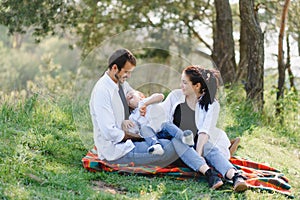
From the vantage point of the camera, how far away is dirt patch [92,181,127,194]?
420 centimetres

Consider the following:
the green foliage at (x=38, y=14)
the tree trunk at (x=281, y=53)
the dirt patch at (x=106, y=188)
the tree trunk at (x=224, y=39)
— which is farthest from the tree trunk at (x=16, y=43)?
the dirt patch at (x=106, y=188)

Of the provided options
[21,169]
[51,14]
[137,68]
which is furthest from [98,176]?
[51,14]

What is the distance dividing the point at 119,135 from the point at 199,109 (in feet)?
2.53

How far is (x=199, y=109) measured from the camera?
4.82 meters

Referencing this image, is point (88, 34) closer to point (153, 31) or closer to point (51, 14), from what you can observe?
point (51, 14)

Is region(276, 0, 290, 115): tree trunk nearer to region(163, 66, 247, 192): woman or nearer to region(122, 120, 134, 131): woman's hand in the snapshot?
region(163, 66, 247, 192): woman

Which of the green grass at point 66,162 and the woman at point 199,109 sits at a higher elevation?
the woman at point 199,109

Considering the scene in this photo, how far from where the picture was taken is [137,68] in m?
4.88

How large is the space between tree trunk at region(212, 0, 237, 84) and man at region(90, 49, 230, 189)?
15.1 feet

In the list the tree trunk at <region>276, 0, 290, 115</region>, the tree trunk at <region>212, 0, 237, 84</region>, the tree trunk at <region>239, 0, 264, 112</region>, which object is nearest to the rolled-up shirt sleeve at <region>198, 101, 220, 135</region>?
the tree trunk at <region>239, 0, 264, 112</region>

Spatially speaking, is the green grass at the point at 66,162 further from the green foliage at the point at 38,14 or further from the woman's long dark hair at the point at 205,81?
the green foliage at the point at 38,14

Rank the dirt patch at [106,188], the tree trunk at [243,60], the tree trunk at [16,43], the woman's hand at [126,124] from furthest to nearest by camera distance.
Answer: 1. the tree trunk at [16,43]
2. the tree trunk at [243,60]
3. the woman's hand at [126,124]
4. the dirt patch at [106,188]

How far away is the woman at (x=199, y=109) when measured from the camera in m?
4.72

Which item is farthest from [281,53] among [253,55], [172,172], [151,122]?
[172,172]
